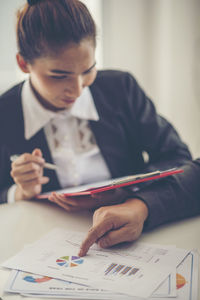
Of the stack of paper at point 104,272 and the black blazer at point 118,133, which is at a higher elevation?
the black blazer at point 118,133

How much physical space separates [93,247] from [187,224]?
→ 225 millimetres

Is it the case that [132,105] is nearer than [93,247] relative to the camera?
No

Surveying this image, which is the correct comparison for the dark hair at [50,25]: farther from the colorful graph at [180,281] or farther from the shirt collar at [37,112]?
the colorful graph at [180,281]

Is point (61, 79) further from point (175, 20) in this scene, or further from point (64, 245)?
point (175, 20)

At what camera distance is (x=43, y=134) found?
0.96 meters

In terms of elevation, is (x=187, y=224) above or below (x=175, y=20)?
below

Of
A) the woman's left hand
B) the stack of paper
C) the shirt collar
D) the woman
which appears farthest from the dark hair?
the stack of paper

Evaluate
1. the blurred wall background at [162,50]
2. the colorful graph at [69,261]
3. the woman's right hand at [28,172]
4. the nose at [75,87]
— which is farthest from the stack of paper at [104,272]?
the blurred wall background at [162,50]

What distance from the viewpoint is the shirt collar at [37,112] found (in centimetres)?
96

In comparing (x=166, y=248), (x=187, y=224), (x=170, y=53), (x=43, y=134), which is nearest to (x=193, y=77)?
(x=170, y=53)

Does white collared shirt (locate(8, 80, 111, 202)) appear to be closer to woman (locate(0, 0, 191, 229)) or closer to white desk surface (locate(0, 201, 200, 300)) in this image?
woman (locate(0, 0, 191, 229))

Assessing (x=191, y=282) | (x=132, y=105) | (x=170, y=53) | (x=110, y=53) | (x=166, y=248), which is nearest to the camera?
(x=191, y=282)

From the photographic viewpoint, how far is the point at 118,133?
1.04 m

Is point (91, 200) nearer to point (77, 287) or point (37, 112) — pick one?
point (77, 287)
